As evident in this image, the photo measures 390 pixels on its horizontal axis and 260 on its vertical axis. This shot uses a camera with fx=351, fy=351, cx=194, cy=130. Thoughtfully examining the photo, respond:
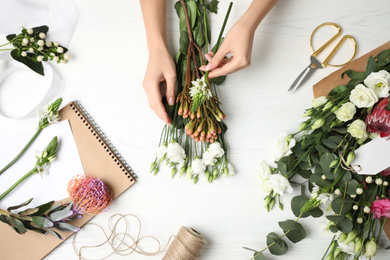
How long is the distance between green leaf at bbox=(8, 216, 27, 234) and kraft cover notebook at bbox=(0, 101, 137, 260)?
0.12ft

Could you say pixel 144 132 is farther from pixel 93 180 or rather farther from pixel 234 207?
pixel 234 207

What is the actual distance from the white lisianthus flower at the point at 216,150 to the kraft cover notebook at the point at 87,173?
0.22m

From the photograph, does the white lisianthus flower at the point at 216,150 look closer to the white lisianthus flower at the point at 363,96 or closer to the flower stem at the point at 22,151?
the white lisianthus flower at the point at 363,96

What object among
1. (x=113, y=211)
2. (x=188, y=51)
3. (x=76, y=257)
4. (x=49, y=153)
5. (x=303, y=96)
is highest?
(x=188, y=51)

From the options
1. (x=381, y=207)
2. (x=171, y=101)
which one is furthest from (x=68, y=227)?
(x=381, y=207)

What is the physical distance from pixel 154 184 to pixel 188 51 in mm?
347

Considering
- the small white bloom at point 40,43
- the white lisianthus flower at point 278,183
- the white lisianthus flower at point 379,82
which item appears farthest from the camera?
the small white bloom at point 40,43

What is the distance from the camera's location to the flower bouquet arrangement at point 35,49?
0.92 metres

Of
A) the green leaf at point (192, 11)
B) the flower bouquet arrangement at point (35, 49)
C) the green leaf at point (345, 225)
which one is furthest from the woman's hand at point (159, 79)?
the green leaf at point (345, 225)

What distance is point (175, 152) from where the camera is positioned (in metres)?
0.84

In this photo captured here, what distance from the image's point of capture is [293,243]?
0.89 meters

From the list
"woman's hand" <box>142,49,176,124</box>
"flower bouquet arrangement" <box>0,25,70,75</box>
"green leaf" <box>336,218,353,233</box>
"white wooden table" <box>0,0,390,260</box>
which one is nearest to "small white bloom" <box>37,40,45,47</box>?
"flower bouquet arrangement" <box>0,25,70,75</box>

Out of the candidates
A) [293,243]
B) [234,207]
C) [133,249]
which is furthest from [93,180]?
[293,243]

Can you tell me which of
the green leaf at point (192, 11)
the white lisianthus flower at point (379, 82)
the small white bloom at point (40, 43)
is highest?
the green leaf at point (192, 11)
